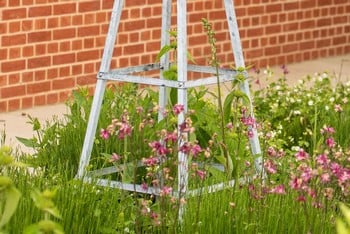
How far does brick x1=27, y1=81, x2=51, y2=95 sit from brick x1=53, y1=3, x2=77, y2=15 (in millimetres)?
537

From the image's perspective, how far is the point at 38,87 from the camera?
975 centimetres

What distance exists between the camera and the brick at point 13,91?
31.0ft

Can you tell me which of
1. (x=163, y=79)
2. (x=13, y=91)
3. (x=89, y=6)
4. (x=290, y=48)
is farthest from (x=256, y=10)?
(x=163, y=79)

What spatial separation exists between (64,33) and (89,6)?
36 cm

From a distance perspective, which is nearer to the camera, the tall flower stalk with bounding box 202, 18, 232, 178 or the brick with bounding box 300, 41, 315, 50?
the tall flower stalk with bounding box 202, 18, 232, 178

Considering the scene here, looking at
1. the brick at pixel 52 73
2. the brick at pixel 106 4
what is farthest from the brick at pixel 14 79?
the brick at pixel 106 4

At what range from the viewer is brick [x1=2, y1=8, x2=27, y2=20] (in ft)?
30.9

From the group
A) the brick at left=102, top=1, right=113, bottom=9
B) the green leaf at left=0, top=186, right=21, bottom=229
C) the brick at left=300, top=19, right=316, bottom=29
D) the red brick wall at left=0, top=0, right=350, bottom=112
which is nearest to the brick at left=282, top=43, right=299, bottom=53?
the red brick wall at left=0, top=0, right=350, bottom=112

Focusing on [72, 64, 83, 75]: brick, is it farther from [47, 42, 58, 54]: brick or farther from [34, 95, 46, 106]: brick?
[34, 95, 46, 106]: brick

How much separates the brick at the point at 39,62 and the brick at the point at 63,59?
6 cm

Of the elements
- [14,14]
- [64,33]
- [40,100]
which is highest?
[14,14]

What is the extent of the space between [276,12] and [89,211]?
7019mm

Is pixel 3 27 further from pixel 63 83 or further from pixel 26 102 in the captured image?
pixel 63 83

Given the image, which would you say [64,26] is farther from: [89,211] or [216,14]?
[89,211]
